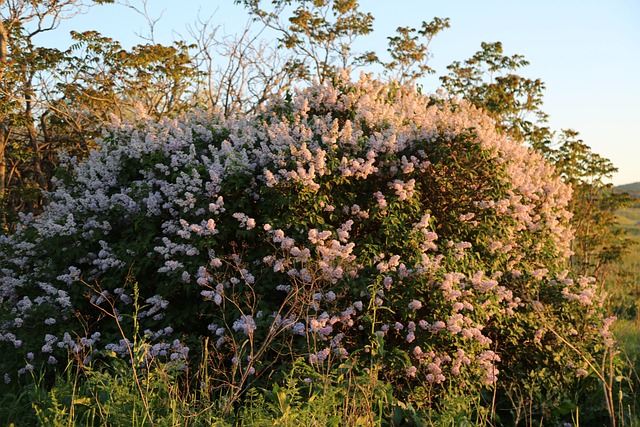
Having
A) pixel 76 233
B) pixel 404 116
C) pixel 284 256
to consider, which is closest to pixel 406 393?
pixel 284 256

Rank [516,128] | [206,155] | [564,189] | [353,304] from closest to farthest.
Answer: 1. [353,304]
2. [206,155]
3. [564,189]
4. [516,128]

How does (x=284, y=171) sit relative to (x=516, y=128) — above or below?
below

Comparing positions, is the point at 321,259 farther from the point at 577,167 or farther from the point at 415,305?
the point at 577,167

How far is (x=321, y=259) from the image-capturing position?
5770mm

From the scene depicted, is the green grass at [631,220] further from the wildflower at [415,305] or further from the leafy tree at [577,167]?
the wildflower at [415,305]

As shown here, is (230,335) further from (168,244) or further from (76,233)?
(76,233)

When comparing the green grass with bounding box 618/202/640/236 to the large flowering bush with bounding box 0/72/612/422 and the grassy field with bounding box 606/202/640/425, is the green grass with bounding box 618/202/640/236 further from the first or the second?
the large flowering bush with bounding box 0/72/612/422

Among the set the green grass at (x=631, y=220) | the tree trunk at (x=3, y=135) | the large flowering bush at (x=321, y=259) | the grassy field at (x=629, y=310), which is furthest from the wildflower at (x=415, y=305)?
the green grass at (x=631, y=220)

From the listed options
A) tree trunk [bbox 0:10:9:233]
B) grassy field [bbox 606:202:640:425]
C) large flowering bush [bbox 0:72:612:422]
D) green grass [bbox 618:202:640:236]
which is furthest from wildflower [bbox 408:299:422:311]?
green grass [bbox 618:202:640:236]

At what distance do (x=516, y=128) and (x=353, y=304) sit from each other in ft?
28.0

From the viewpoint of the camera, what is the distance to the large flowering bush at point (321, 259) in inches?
219

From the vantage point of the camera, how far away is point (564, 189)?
7805 mm

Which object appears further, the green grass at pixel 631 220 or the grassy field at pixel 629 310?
the green grass at pixel 631 220

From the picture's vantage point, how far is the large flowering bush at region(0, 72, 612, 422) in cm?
555
